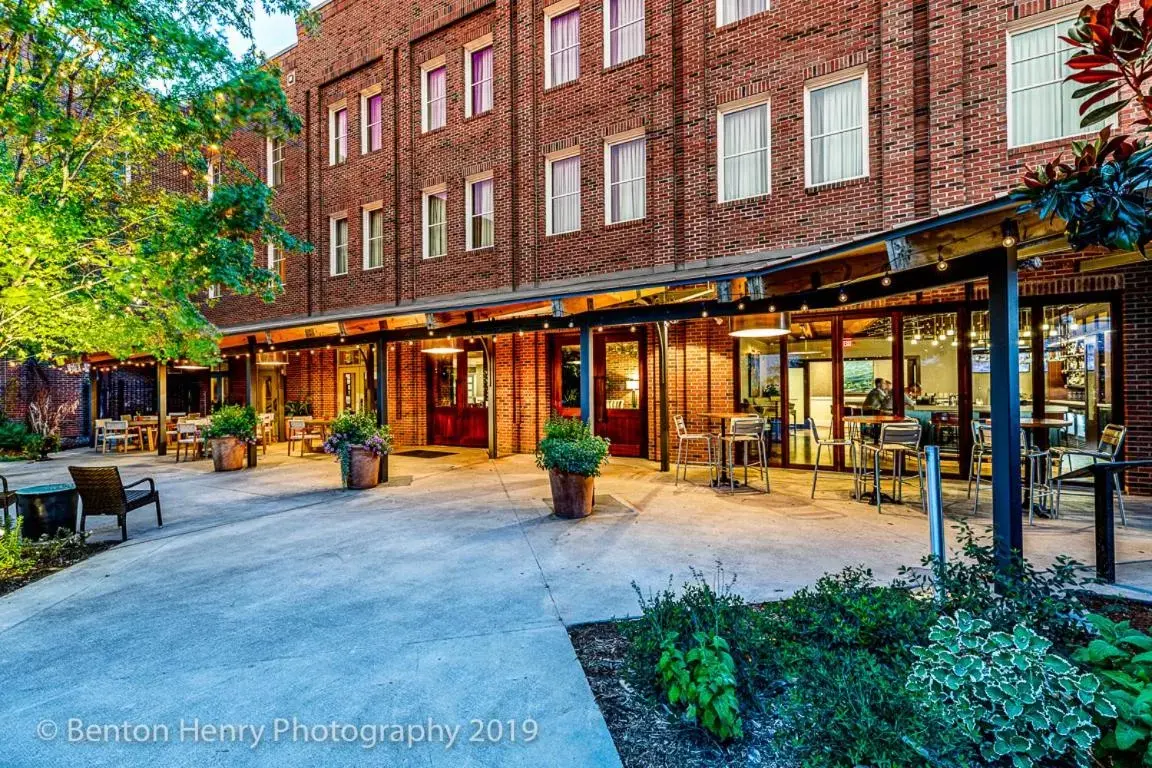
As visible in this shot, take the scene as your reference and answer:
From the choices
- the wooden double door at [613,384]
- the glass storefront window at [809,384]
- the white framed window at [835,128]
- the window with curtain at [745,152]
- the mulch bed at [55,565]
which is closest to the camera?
the mulch bed at [55,565]

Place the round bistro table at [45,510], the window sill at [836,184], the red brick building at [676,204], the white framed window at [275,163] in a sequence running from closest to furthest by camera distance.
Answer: the round bistro table at [45,510] < the red brick building at [676,204] < the window sill at [836,184] < the white framed window at [275,163]

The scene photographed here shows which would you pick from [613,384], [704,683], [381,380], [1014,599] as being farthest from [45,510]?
[613,384]

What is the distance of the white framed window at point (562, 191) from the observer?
11.3 metres

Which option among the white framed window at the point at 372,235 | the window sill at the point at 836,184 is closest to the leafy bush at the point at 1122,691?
the window sill at the point at 836,184

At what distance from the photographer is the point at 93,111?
24.2ft

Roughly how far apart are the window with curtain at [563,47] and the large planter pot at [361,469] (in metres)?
8.54

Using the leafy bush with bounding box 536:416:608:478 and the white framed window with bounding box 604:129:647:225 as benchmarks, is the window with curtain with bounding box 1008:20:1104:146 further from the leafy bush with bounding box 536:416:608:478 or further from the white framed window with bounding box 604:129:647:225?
the leafy bush with bounding box 536:416:608:478

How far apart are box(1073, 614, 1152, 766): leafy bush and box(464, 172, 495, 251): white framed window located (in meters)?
11.7

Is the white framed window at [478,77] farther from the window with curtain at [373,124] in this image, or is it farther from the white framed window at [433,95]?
the window with curtain at [373,124]

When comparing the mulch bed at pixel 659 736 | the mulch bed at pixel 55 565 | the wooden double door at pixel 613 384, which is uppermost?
the wooden double door at pixel 613 384

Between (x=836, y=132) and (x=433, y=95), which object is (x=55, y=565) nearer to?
(x=836, y=132)

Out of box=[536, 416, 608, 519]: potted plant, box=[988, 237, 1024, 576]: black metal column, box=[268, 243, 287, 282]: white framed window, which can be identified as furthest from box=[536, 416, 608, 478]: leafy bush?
box=[268, 243, 287, 282]: white framed window

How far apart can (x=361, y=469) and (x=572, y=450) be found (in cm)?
429

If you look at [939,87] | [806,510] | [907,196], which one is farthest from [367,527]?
[939,87]
